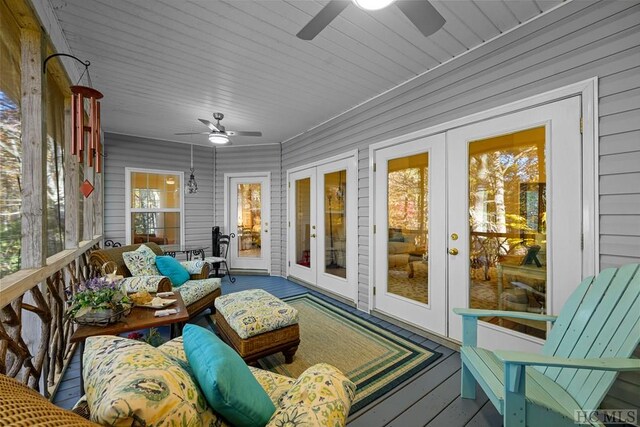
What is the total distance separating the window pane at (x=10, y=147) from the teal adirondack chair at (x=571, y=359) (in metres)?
2.65

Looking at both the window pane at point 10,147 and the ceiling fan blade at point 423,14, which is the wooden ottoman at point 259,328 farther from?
the ceiling fan blade at point 423,14

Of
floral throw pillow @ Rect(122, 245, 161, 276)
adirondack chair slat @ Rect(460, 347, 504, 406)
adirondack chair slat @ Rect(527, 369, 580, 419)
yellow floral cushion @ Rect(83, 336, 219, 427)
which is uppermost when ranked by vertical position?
yellow floral cushion @ Rect(83, 336, 219, 427)

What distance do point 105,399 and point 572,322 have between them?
7.76 ft

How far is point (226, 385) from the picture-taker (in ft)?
2.91

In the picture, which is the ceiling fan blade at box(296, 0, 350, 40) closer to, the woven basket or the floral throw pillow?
the woven basket

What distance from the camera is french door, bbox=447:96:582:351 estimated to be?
6.61 ft

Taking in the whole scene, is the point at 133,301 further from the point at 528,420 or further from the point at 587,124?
the point at 587,124

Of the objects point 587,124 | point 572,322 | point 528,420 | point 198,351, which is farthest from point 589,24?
point 198,351

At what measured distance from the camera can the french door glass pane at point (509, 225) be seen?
2195mm

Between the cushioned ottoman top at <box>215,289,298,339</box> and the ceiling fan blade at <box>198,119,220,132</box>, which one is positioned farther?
the ceiling fan blade at <box>198,119,220,132</box>

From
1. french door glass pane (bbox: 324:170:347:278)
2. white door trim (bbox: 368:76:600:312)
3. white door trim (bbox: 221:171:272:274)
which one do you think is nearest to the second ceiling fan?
white door trim (bbox: 368:76:600:312)

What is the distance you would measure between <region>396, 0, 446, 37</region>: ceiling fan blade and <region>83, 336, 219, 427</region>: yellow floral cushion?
2.00 m

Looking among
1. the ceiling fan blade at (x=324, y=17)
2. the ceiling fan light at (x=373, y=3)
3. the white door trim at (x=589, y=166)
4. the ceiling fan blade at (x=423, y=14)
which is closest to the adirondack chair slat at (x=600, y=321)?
the white door trim at (x=589, y=166)

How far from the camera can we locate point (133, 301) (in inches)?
91.7
